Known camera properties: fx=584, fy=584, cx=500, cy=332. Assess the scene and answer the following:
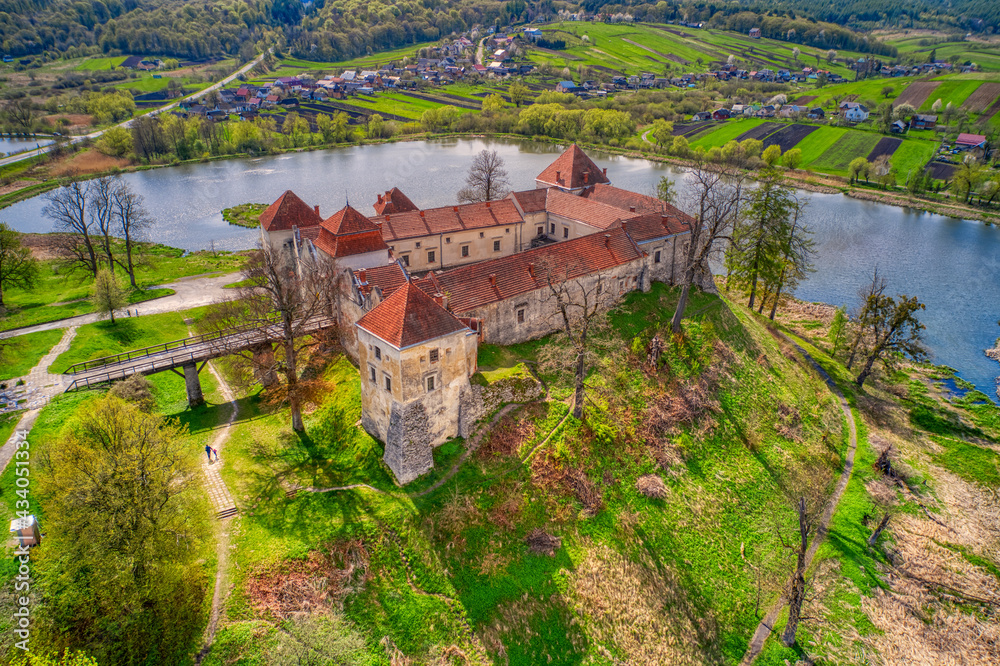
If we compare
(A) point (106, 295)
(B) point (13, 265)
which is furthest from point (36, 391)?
(B) point (13, 265)

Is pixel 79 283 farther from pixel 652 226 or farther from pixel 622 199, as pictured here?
pixel 652 226

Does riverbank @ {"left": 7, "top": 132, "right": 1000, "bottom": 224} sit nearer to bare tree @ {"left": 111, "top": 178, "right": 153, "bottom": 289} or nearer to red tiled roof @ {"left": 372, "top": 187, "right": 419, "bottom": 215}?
bare tree @ {"left": 111, "top": 178, "right": 153, "bottom": 289}

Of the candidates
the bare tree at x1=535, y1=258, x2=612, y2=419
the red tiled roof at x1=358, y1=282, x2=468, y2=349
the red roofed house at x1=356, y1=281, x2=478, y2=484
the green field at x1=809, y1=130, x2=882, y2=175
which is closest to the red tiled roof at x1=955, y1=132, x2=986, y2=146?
the green field at x1=809, y1=130, x2=882, y2=175

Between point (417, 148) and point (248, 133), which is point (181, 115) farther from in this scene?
point (417, 148)

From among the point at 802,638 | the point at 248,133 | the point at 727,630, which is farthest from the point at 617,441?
the point at 248,133

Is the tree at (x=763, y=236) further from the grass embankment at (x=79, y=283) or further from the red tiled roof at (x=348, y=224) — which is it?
the grass embankment at (x=79, y=283)
